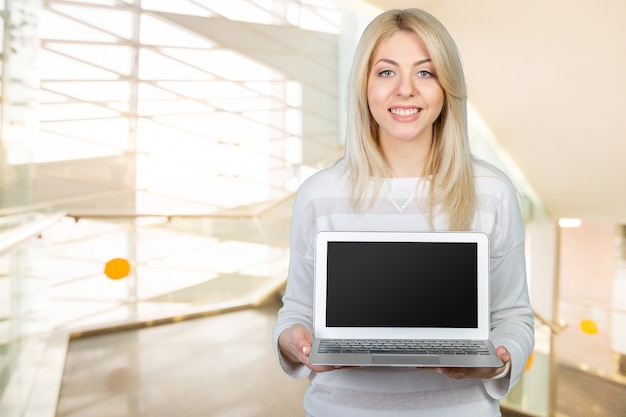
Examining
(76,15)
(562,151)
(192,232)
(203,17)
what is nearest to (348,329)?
(562,151)

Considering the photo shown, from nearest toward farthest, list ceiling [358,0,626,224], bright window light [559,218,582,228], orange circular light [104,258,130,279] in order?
ceiling [358,0,626,224]
orange circular light [104,258,130,279]
bright window light [559,218,582,228]

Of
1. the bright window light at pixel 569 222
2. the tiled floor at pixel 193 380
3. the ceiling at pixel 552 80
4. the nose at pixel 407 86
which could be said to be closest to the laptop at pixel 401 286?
the nose at pixel 407 86

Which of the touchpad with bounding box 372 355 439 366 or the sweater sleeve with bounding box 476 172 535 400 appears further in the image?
the sweater sleeve with bounding box 476 172 535 400

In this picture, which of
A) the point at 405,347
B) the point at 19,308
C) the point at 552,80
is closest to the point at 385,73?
the point at 405,347

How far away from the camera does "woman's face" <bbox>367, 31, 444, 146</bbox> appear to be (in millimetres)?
1000

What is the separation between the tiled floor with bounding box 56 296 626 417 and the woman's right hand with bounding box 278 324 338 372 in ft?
7.88

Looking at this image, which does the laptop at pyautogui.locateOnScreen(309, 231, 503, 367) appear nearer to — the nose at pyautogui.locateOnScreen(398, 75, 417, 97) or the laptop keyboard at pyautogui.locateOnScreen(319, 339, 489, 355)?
the laptop keyboard at pyautogui.locateOnScreen(319, 339, 489, 355)

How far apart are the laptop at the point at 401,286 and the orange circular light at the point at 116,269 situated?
5.33 m

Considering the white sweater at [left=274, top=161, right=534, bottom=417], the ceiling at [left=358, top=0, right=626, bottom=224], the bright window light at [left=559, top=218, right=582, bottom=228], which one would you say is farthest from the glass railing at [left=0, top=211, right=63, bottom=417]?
the bright window light at [left=559, top=218, right=582, bottom=228]

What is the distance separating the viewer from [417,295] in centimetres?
99

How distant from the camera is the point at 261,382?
3691 mm

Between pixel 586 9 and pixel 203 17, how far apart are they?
530 cm

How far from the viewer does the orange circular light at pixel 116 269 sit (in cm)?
586

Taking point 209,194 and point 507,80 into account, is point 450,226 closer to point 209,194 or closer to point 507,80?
point 507,80
